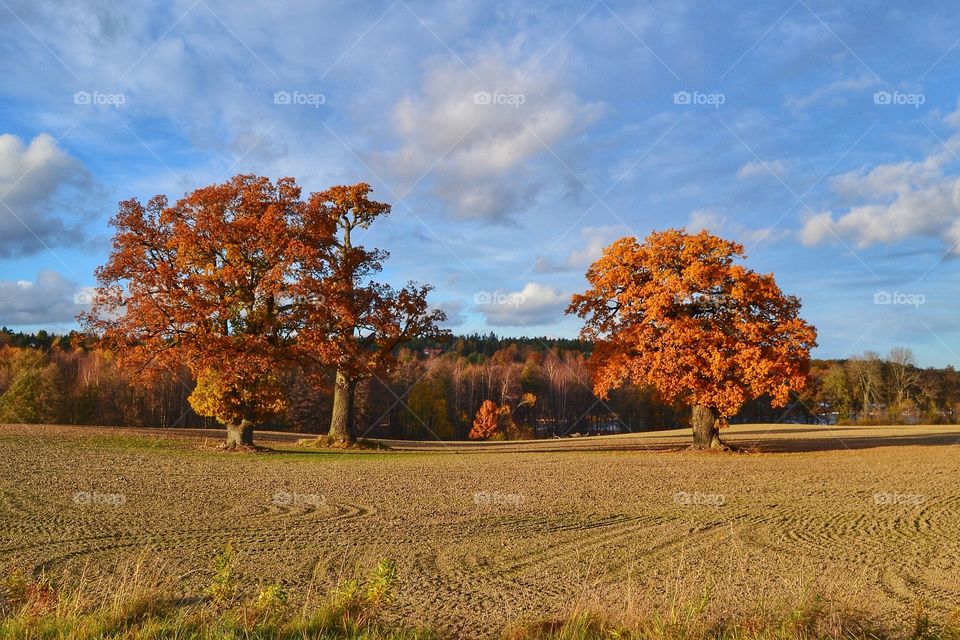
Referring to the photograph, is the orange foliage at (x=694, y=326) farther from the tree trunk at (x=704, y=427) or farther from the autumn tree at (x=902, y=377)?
the autumn tree at (x=902, y=377)

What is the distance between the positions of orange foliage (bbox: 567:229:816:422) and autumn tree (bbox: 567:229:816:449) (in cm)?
5

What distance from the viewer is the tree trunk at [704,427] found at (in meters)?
33.6

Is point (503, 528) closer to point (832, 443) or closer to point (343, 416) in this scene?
point (343, 416)

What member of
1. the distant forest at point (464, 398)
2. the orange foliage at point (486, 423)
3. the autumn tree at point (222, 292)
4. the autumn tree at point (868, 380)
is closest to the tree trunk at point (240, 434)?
the autumn tree at point (222, 292)

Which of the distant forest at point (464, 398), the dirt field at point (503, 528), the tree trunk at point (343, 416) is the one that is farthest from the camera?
the distant forest at point (464, 398)

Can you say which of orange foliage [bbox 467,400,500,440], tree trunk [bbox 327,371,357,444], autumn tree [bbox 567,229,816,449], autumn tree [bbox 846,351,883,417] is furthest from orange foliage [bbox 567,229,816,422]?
autumn tree [bbox 846,351,883,417]

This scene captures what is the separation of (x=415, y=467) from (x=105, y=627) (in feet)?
66.2

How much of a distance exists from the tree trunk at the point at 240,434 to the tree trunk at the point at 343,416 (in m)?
5.68

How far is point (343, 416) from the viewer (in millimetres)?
36031

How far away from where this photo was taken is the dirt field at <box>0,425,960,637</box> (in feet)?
29.6

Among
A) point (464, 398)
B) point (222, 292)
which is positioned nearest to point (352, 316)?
point (222, 292)

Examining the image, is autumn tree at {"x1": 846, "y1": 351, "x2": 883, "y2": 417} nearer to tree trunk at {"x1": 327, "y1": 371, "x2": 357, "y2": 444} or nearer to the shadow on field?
the shadow on field

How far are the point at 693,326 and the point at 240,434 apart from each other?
21.1 meters

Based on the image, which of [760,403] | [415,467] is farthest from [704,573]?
[760,403]
